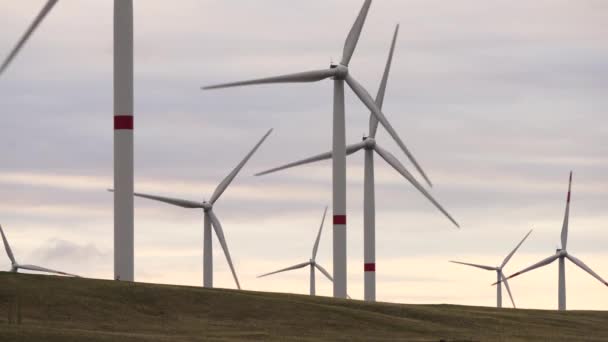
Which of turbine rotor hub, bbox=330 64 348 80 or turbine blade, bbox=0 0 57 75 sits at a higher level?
turbine rotor hub, bbox=330 64 348 80

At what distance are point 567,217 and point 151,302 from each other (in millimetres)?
69193

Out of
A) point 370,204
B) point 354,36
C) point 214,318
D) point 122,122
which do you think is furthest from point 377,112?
point 214,318

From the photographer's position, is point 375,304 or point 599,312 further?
point 599,312

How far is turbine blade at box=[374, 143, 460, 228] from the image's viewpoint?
4397 inches

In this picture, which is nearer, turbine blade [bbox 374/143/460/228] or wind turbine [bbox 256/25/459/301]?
turbine blade [bbox 374/143/460/228]

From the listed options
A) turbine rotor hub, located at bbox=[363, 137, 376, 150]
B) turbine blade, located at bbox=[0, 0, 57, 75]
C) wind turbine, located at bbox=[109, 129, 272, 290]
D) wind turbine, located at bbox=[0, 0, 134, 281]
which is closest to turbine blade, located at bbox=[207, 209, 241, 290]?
wind turbine, located at bbox=[109, 129, 272, 290]

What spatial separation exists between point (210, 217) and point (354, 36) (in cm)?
2195

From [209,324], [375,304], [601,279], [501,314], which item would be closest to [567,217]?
[601,279]

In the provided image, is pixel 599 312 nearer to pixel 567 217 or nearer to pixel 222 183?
pixel 567 217

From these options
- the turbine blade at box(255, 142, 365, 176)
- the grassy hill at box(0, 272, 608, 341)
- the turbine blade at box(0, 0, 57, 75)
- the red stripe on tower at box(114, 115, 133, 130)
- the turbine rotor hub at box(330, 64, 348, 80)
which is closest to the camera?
the grassy hill at box(0, 272, 608, 341)

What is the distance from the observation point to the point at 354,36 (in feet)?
385

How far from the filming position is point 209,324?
77.9m

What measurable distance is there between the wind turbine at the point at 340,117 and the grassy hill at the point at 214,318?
1218 centimetres

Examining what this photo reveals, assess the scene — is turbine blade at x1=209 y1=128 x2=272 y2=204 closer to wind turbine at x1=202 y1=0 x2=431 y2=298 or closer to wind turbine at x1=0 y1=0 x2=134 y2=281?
wind turbine at x1=202 y1=0 x2=431 y2=298
